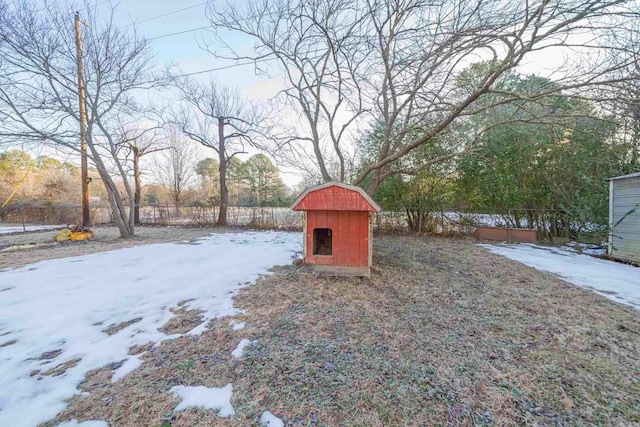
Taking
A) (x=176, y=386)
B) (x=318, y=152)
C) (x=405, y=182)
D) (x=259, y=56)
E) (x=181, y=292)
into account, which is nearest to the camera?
(x=176, y=386)

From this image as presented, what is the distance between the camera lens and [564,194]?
6.12 metres

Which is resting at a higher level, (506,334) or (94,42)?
(94,42)

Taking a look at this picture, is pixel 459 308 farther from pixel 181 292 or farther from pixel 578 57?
pixel 578 57

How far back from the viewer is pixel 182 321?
242 cm

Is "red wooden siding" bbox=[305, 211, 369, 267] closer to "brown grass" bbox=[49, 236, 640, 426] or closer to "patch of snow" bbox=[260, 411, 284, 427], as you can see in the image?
"brown grass" bbox=[49, 236, 640, 426]

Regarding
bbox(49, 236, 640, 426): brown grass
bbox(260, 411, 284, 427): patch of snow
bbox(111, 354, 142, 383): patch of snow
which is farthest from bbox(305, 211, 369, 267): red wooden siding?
bbox(260, 411, 284, 427): patch of snow

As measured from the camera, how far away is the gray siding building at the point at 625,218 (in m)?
4.29

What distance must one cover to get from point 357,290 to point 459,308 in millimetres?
1135

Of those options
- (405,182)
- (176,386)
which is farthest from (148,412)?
(405,182)

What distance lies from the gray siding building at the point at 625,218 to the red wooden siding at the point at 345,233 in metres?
4.73

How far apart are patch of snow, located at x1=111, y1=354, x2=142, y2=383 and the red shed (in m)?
2.29

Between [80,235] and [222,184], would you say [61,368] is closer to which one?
[80,235]

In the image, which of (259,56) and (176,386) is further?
(259,56)

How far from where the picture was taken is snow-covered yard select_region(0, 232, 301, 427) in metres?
1.58
